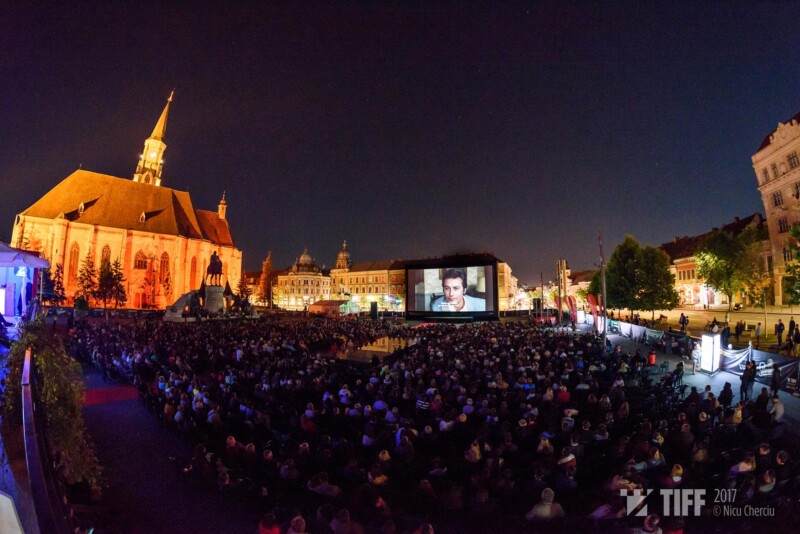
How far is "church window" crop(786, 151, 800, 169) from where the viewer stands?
29261mm

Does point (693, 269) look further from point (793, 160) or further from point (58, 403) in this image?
point (58, 403)

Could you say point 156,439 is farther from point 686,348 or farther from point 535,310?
point 535,310

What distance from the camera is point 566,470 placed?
18.9 feet

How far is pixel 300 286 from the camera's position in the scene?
107688mm

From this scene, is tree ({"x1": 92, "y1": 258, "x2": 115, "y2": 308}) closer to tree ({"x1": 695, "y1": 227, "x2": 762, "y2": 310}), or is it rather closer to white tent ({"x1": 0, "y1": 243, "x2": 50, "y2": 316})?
white tent ({"x1": 0, "y1": 243, "x2": 50, "y2": 316})

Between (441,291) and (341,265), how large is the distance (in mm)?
70674

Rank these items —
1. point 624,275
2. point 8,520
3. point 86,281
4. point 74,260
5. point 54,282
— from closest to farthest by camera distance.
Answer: point 8,520, point 624,275, point 54,282, point 86,281, point 74,260

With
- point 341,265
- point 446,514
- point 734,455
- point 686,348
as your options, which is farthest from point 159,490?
point 341,265

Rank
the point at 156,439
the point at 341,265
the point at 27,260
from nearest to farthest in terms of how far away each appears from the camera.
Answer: the point at 156,439 < the point at 27,260 < the point at 341,265

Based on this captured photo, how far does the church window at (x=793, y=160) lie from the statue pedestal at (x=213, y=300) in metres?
46.9

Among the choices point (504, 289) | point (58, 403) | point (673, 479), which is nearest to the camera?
point (673, 479)

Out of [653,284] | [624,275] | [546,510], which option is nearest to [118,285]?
[546,510]

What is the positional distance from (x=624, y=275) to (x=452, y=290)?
16.2 metres

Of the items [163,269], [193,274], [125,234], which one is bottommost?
[193,274]
